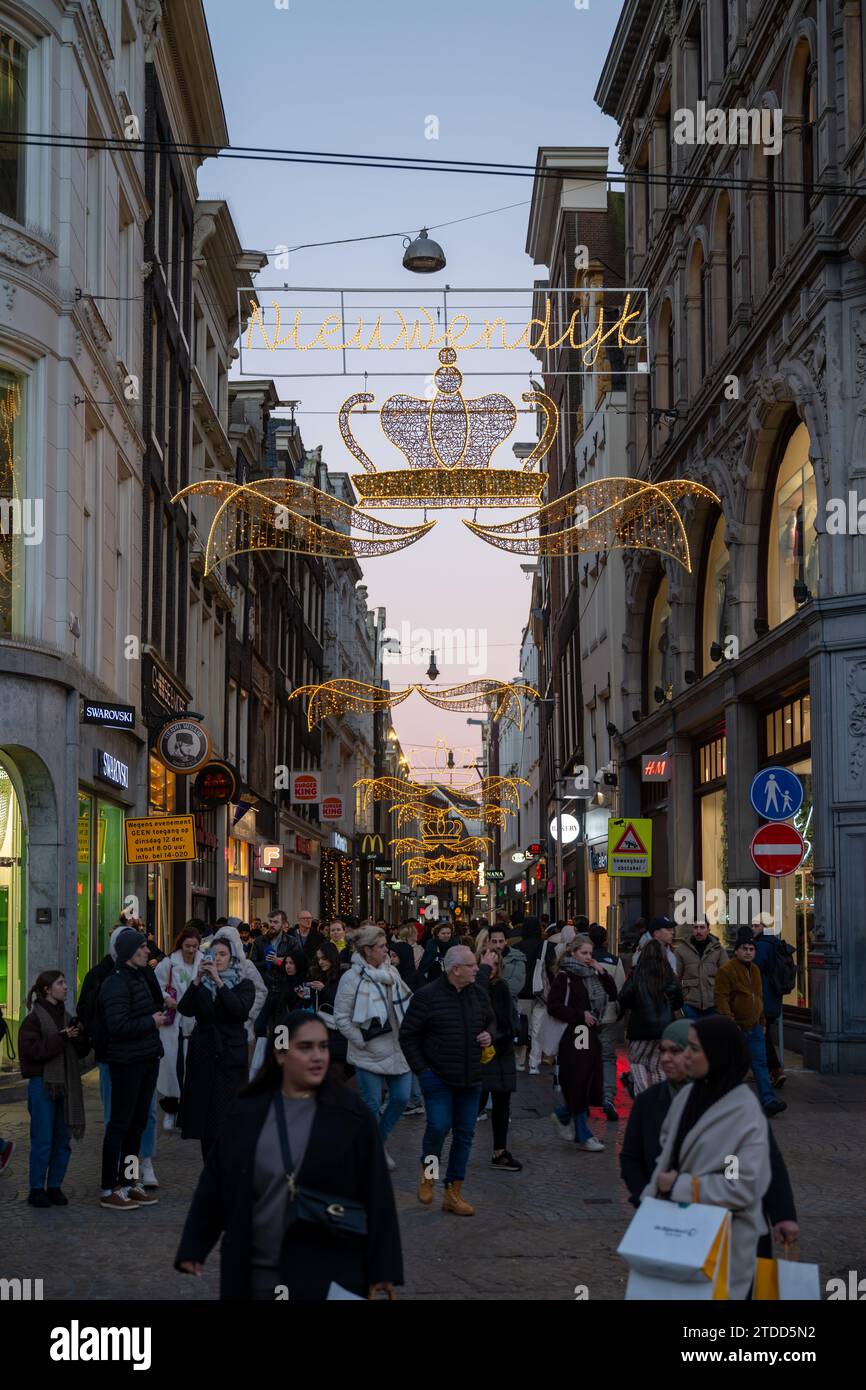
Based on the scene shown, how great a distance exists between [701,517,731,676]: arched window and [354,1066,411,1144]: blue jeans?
596 inches

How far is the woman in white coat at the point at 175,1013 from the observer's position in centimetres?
1311

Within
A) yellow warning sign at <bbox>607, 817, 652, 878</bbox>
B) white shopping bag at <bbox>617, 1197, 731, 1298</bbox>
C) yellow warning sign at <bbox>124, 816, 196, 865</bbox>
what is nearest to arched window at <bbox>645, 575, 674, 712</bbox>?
yellow warning sign at <bbox>607, 817, 652, 878</bbox>

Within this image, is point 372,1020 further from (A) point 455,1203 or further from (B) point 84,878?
(B) point 84,878

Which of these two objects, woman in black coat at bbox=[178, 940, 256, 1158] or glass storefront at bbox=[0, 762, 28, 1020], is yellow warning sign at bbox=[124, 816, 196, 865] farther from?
woman in black coat at bbox=[178, 940, 256, 1158]

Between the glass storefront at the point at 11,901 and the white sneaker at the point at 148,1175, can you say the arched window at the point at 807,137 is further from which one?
the white sneaker at the point at 148,1175

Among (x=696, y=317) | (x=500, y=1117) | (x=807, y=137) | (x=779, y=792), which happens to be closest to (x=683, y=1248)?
(x=500, y=1117)

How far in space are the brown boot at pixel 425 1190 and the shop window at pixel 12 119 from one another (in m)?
12.0

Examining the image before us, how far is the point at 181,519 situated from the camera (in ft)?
105

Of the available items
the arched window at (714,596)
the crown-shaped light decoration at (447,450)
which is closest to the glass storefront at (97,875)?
the crown-shaped light decoration at (447,450)

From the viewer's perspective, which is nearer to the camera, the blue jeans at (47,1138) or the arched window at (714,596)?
the blue jeans at (47,1138)

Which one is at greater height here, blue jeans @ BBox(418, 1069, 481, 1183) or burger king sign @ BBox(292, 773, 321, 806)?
burger king sign @ BBox(292, 773, 321, 806)

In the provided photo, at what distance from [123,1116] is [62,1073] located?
526 millimetres

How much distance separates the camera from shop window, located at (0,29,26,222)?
62.4 ft

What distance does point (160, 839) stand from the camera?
1966 centimetres
